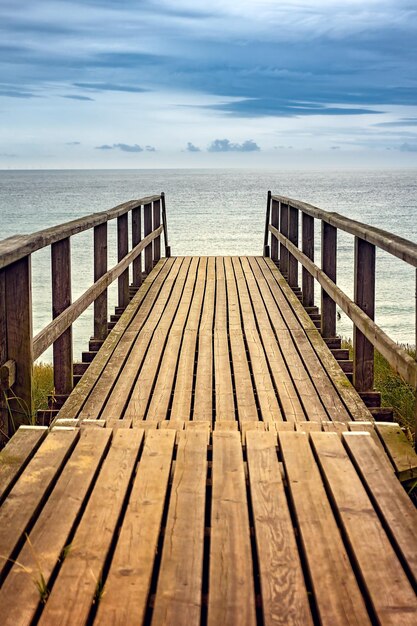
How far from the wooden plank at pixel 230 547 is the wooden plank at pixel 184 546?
0.04 m

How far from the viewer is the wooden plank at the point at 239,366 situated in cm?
425

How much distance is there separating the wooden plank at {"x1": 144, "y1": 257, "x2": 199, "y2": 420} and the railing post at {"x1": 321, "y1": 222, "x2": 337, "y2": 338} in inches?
46.3

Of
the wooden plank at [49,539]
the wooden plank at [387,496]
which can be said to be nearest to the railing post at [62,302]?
the wooden plank at [49,539]

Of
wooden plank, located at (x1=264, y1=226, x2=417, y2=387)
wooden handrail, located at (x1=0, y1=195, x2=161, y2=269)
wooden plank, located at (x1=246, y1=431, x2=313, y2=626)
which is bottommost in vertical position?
wooden plank, located at (x1=246, y1=431, x2=313, y2=626)

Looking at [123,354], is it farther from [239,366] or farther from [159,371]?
[239,366]

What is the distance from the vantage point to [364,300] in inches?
186

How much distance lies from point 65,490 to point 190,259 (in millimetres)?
9265

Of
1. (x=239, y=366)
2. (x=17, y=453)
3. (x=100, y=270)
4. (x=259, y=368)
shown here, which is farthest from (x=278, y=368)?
(x=17, y=453)

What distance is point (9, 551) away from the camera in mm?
2170

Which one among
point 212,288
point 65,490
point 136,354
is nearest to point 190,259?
point 212,288

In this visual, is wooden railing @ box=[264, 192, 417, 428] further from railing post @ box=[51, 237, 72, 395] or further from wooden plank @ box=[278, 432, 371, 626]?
railing post @ box=[51, 237, 72, 395]

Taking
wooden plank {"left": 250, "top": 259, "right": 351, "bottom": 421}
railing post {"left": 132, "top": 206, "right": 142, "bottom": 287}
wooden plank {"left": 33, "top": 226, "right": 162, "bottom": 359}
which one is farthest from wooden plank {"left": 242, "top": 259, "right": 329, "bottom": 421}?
railing post {"left": 132, "top": 206, "right": 142, "bottom": 287}

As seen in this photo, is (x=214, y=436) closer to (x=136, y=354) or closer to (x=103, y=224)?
(x=136, y=354)

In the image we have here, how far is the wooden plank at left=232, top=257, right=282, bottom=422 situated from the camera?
4.25 meters
